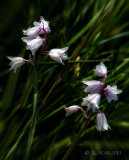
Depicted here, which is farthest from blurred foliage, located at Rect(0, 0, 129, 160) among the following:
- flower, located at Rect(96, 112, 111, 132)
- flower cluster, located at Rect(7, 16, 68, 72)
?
flower, located at Rect(96, 112, 111, 132)

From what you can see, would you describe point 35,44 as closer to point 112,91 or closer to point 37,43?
point 37,43

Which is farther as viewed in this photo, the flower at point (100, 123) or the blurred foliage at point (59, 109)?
the blurred foliage at point (59, 109)

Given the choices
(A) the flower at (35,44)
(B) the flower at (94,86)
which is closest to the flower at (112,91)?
(B) the flower at (94,86)

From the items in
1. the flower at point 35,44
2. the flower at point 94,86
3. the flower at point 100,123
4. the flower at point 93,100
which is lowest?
the flower at point 100,123

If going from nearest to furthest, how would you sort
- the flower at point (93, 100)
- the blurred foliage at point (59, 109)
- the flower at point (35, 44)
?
the flower at point (93, 100) → the flower at point (35, 44) → the blurred foliage at point (59, 109)

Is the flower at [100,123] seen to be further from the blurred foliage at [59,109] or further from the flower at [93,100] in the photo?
the blurred foliage at [59,109]

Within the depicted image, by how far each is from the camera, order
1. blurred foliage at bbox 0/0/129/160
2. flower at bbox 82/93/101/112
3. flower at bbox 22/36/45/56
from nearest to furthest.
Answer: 1. flower at bbox 82/93/101/112
2. flower at bbox 22/36/45/56
3. blurred foliage at bbox 0/0/129/160

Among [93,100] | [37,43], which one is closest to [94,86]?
[93,100]

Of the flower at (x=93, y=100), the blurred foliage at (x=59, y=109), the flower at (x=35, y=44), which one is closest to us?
the flower at (x=93, y=100)

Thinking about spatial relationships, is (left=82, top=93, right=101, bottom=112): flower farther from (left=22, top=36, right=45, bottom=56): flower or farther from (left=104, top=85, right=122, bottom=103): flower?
(left=22, top=36, right=45, bottom=56): flower

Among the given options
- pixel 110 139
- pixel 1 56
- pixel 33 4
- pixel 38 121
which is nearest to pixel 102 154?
pixel 110 139

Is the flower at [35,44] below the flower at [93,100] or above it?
above

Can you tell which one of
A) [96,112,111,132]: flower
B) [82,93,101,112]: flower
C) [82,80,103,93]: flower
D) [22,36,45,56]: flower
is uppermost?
[22,36,45,56]: flower
